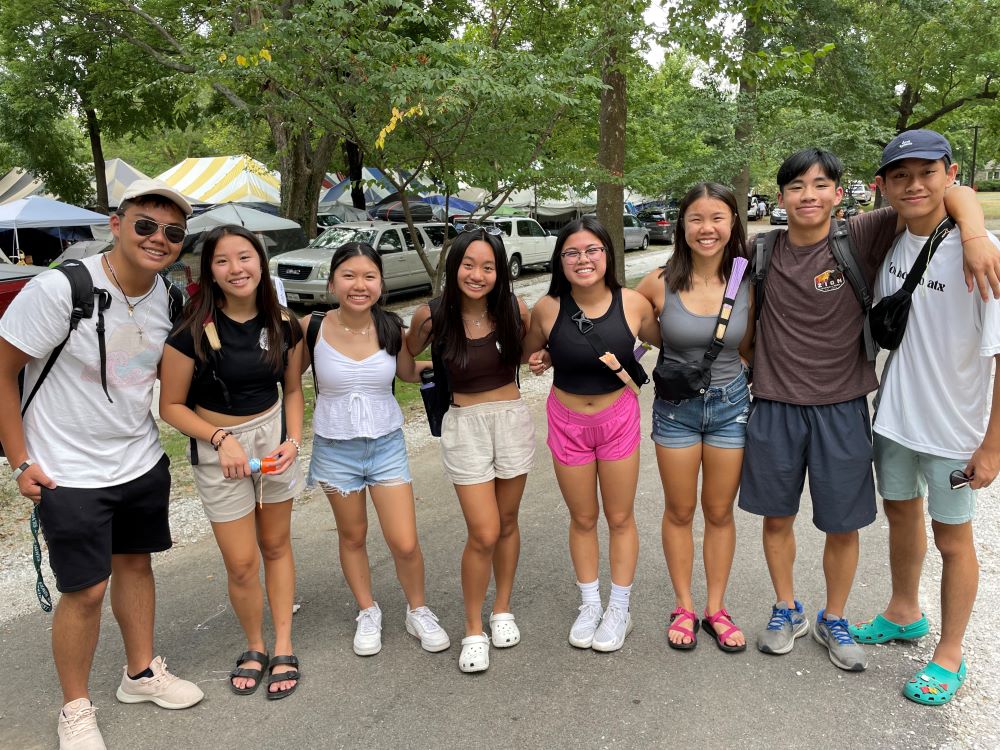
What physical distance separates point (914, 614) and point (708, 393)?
1312 mm

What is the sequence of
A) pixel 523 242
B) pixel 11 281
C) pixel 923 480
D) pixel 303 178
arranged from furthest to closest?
pixel 523 242 < pixel 303 178 < pixel 11 281 < pixel 923 480

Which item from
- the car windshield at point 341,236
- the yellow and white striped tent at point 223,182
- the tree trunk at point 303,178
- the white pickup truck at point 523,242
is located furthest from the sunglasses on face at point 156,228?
the yellow and white striped tent at point 223,182

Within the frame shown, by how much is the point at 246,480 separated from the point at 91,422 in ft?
1.94

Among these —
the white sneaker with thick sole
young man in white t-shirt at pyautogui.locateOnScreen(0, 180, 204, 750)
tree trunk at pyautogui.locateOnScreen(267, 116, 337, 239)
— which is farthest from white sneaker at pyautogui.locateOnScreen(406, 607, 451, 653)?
tree trunk at pyautogui.locateOnScreen(267, 116, 337, 239)

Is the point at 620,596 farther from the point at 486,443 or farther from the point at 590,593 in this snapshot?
the point at 486,443

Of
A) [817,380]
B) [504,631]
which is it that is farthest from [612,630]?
[817,380]

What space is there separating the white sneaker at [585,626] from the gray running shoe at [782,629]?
2.28 ft

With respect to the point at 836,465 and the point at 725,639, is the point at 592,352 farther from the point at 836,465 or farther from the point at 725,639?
the point at 725,639

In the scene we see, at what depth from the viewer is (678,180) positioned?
42.9ft

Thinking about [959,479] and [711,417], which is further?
[711,417]

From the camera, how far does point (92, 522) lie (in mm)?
2545

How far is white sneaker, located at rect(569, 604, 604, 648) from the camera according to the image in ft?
10.4

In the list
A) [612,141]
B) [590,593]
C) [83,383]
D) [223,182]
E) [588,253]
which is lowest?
[590,593]

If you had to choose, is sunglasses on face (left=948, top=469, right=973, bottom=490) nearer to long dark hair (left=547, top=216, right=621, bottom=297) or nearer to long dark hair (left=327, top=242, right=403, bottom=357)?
long dark hair (left=547, top=216, right=621, bottom=297)
